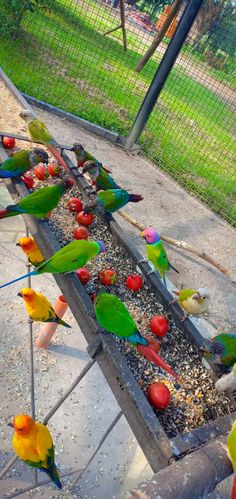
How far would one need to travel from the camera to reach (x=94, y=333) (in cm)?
175

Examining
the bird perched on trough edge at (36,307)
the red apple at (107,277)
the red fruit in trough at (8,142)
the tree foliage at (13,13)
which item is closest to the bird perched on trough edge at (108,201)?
the red apple at (107,277)

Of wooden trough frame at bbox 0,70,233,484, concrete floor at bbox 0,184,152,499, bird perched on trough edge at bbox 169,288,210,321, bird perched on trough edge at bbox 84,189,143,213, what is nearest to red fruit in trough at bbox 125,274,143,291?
wooden trough frame at bbox 0,70,233,484

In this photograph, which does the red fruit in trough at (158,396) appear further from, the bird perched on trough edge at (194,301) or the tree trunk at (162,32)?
the tree trunk at (162,32)

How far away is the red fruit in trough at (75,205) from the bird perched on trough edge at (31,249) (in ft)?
1.13

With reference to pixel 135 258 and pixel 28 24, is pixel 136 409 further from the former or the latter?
pixel 28 24

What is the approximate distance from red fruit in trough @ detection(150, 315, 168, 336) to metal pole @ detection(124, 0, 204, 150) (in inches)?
169

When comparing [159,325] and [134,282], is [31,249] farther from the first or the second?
[159,325]

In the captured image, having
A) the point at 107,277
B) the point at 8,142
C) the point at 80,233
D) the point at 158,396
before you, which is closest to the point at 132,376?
the point at 158,396

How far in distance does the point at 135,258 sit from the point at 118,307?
704 mm

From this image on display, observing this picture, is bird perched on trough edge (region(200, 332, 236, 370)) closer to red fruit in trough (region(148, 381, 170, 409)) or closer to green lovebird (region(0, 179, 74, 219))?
red fruit in trough (region(148, 381, 170, 409))

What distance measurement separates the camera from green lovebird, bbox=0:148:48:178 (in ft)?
7.96

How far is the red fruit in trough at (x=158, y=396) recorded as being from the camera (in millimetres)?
1609

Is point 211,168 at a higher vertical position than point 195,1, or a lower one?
lower

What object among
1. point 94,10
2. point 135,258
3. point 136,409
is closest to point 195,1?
point 94,10
